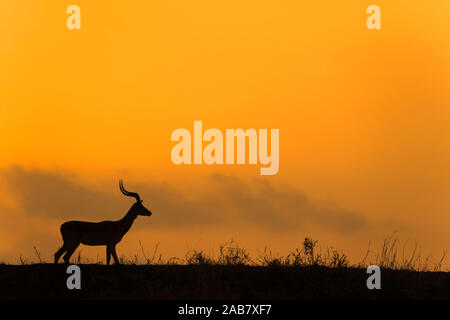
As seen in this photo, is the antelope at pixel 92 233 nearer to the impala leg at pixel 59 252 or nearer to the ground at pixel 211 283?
the impala leg at pixel 59 252

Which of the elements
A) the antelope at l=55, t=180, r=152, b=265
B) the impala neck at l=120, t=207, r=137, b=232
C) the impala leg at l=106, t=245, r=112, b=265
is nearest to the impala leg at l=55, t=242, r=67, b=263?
the antelope at l=55, t=180, r=152, b=265

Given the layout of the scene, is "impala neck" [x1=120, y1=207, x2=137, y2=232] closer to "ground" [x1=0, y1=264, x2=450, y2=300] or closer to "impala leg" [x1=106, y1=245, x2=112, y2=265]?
"impala leg" [x1=106, y1=245, x2=112, y2=265]

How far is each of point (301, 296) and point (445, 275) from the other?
13.6 feet

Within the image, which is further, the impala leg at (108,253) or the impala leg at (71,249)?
the impala leg at (71,249)

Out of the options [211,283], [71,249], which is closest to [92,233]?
[71,249]

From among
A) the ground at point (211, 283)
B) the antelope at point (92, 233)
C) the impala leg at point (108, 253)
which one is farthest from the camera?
the antelope at point (92, 233)

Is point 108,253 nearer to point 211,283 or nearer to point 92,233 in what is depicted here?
point 92,233

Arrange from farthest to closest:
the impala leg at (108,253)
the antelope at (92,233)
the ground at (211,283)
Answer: the antelope at (92,233) → the impala leg at (108,253) → the ground at (211,283)

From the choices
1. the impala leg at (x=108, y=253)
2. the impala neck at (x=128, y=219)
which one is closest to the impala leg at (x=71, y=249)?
the impala leg at (x=108, y=253)

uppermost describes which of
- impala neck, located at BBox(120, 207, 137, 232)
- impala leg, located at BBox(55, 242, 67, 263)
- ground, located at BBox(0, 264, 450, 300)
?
impala neck, located at BBox(120, 207, 137, 232)
